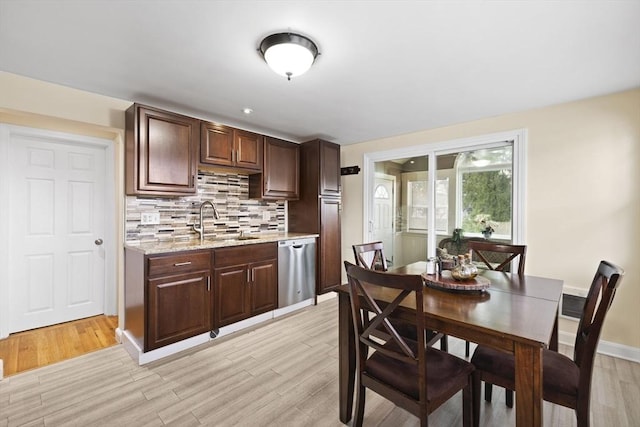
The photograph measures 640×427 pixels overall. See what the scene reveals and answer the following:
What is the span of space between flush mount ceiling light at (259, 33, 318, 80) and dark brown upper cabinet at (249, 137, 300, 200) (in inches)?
71.4

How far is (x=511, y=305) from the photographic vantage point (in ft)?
4.98

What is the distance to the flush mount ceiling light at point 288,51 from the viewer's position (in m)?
1.69

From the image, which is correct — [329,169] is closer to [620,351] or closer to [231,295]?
[231,295]

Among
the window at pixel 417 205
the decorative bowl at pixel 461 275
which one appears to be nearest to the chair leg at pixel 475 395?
the decorative bowl at pixel 461 275

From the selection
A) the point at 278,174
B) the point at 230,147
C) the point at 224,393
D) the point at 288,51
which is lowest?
the point at 224,393

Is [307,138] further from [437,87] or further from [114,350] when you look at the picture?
[114,350]

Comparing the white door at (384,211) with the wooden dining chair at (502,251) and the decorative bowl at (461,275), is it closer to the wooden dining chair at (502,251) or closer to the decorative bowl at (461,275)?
the wooden dining chair at (502,251)

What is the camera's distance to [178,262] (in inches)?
99.9

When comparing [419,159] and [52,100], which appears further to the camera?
[419,159]

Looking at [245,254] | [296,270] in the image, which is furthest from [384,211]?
[245,254]

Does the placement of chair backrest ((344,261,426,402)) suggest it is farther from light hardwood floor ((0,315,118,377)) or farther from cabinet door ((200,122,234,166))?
light hardwood floor ((0,315,118,377))

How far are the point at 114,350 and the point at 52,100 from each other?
86.8 inches

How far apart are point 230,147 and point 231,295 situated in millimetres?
1601

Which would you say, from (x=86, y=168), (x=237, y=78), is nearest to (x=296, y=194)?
(x=237, y=78)
